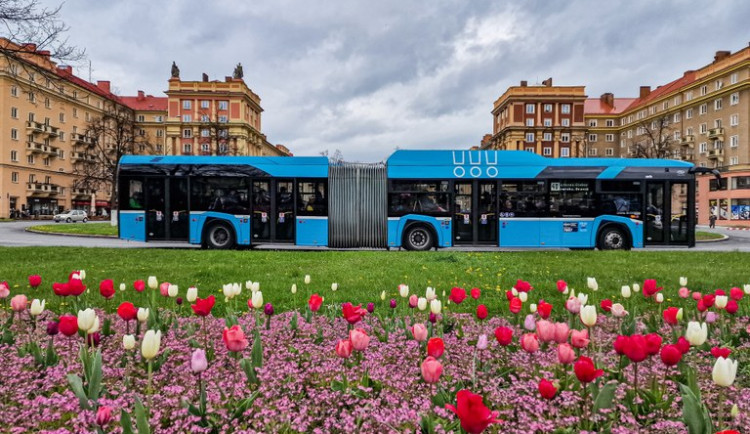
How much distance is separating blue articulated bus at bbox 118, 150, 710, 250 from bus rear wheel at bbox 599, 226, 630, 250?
5 centimetres

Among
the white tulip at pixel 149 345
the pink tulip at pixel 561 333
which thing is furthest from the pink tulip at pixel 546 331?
the white tulip at pixel 149 345

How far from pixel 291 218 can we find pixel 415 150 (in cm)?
503

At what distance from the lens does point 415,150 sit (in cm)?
1481

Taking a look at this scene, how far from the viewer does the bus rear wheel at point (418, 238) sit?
14656 millimetres

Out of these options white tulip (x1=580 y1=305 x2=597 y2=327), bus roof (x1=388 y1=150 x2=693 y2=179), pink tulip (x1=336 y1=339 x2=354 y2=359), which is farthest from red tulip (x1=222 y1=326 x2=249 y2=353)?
bus roof (x1=388 y1=150 x2=693 y2=179)

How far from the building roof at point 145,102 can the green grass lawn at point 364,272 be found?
88395mm

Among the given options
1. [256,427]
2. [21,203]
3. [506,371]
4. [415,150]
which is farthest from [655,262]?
[21,203]

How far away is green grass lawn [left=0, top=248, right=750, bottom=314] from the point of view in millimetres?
6133

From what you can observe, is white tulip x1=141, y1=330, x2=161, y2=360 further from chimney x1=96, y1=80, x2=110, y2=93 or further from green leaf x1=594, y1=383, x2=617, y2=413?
chimney x1=96, y1=80, x2=110, y2=93

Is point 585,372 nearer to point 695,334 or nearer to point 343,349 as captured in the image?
point 695,334

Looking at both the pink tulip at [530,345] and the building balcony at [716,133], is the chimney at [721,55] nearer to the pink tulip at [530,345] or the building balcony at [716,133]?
the building balcony at [716,133]

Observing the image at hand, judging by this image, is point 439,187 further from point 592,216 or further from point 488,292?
point 488,292

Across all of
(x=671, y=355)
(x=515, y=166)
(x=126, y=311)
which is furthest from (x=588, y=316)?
(x=515, y=166)

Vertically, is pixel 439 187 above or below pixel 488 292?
above
